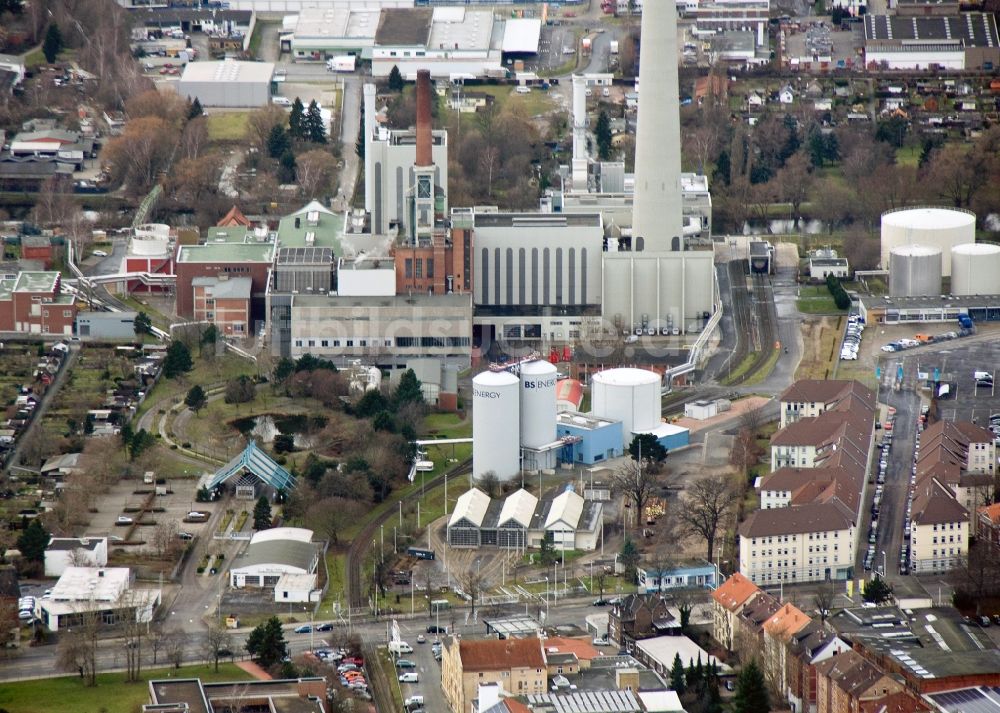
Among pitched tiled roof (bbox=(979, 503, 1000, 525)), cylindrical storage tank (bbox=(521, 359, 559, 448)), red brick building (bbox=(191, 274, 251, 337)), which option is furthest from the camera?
red brick building (bbox=(191, 274, 251, 337))

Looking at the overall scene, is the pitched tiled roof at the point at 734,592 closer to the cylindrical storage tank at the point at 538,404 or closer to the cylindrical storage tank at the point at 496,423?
the cylindrical storage tank at the point at 496,423

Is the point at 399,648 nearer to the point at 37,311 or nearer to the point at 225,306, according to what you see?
the point at 225,306

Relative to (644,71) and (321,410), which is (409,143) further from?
(321,410)

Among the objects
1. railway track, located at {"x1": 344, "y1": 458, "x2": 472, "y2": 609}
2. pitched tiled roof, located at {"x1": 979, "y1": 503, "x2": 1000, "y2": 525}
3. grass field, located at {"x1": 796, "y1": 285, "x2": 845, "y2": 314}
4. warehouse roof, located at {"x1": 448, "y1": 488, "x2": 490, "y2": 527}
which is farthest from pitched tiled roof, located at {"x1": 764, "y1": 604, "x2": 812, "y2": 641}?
grass field, located at {"x1": 796, "y1": 285, "x2": 845, "y2": 314}

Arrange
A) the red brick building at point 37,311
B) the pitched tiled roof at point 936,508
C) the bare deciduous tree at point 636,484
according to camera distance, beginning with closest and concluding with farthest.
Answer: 1. the pitched tiled roof at point 936,508
2. the bare deciduous tree at point 636,484
3. the red brick building at point 37,311

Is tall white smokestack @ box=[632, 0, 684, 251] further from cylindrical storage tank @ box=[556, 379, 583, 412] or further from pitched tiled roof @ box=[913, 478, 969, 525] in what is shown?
pitched tiled roof @ box=[913, 478, 969, 525]

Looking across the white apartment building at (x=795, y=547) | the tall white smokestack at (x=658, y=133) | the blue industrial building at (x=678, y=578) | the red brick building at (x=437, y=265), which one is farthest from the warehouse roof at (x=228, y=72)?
the white apartment building at (x=795, y=547)

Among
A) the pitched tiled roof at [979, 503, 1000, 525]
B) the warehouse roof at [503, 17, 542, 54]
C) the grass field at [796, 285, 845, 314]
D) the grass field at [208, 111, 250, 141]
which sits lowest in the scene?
the pitched tiled roof at [979, 503, 1000, 525]
